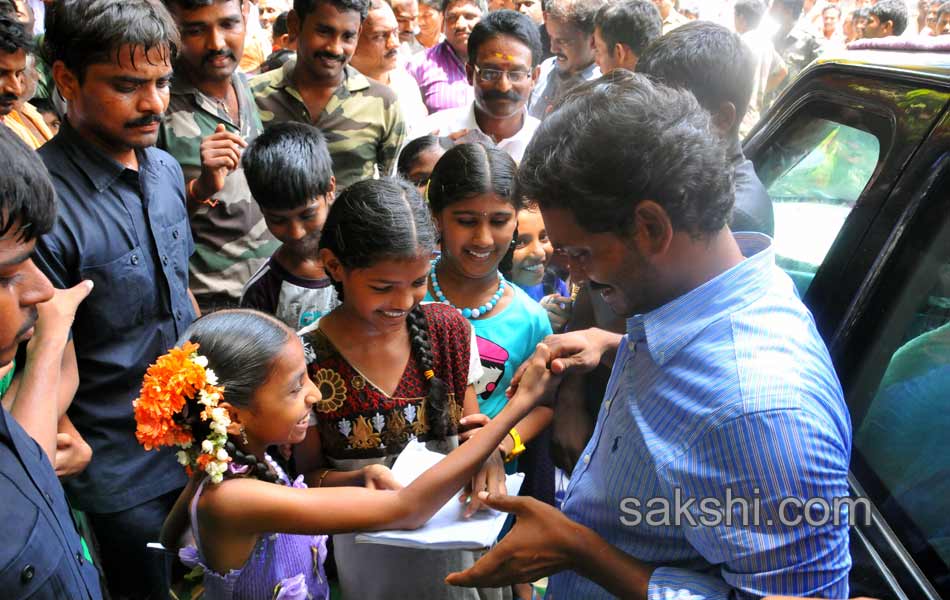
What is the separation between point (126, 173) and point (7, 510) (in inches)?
52.9

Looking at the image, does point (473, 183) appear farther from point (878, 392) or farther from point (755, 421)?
point (755, 421)

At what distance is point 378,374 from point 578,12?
12.9 ft

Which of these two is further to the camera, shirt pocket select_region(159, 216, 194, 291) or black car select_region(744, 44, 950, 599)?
shirt pocket select_region(159, 216, 194, 291)

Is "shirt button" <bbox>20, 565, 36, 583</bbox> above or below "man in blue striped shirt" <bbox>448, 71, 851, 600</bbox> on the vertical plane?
below

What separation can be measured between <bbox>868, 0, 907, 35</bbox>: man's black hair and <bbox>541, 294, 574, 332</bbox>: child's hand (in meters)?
7.04

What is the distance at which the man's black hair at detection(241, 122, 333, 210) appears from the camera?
2.77 m

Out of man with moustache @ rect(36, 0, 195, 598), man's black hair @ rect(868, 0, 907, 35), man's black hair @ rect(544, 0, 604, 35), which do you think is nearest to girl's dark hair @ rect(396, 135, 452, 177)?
man with moustache @ rect(36, 0, 195, 598)

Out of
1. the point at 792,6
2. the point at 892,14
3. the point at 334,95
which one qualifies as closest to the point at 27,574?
the point at 334,95

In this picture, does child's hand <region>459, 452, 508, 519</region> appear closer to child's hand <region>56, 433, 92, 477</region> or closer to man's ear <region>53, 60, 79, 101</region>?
child's hand <region>56, 433, 92, 477</region>

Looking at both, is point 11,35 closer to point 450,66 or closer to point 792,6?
point 450,66

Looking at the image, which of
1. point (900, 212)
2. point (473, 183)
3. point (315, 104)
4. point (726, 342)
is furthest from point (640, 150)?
point (315, 104)

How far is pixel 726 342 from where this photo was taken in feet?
4.25

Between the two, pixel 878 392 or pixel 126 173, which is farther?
pixel 126 173

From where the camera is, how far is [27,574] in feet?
4.58
